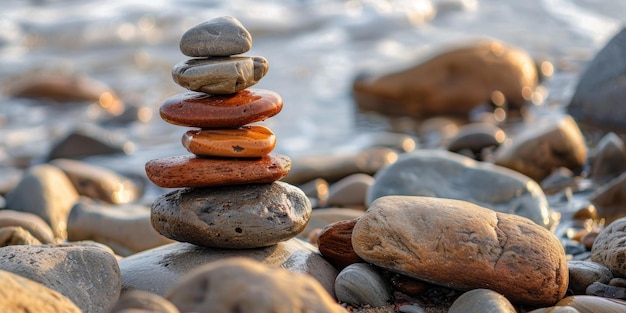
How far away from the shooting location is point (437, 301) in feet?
14.0

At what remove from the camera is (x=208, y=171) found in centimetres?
440

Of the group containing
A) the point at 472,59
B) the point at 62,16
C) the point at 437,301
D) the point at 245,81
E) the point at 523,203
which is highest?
the point at 245,81

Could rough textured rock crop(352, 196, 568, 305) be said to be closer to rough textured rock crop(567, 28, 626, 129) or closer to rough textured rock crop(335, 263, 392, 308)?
rough textured rock crop(335, 263, 392, 308)

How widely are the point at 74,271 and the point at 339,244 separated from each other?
135 centimetres

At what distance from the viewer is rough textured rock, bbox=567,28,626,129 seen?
32.4ft

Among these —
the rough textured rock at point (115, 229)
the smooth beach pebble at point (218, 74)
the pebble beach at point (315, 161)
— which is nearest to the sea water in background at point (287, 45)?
the pebble beach at point (315, 161)

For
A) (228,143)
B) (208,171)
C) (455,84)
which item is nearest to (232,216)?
(208,171)

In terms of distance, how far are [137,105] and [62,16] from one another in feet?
23.1

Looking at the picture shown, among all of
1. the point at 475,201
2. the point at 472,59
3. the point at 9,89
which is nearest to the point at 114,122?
the point at 9,89

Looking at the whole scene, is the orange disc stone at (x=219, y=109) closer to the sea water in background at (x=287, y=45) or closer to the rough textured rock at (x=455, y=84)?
the sea water in background at (x=287, y=45)

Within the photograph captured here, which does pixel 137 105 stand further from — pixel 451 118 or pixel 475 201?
pixel 475 201

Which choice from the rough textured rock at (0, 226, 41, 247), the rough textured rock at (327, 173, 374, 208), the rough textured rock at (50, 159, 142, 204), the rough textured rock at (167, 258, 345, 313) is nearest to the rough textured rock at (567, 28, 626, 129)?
the rough textured rock at (327, 173, 374, 208)

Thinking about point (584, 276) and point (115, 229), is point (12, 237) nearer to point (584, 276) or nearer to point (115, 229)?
point (115, 229)

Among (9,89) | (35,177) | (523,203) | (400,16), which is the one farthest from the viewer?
(400,16)
